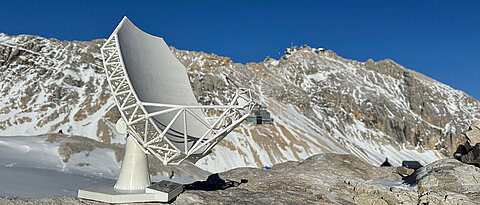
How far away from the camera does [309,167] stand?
43625mm

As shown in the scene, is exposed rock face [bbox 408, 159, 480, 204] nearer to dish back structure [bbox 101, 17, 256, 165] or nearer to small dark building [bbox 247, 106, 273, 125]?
dish back structure [bbox 101, 17, 256, 165]

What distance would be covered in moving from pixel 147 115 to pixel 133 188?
6.61m

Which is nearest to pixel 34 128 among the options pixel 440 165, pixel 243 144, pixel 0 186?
pixel 243 144

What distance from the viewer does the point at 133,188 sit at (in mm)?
21672

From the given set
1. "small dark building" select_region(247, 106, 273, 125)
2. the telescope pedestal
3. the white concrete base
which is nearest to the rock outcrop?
the telescope pedestal

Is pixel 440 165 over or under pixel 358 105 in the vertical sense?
under

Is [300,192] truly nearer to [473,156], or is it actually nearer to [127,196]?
[127,196]

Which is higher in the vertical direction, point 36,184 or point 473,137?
point 473,137

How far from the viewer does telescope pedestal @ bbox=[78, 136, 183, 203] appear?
19844 millimetres

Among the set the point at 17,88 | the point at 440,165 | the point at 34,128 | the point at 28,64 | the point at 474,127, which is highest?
the point at 28,64

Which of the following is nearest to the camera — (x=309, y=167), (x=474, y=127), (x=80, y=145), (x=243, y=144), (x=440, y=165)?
(x=440, y=165)

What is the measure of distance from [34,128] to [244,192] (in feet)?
356

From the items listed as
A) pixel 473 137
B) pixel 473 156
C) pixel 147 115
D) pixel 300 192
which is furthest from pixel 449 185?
pixel 147 115

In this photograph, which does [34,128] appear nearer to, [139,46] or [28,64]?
[28,64]
